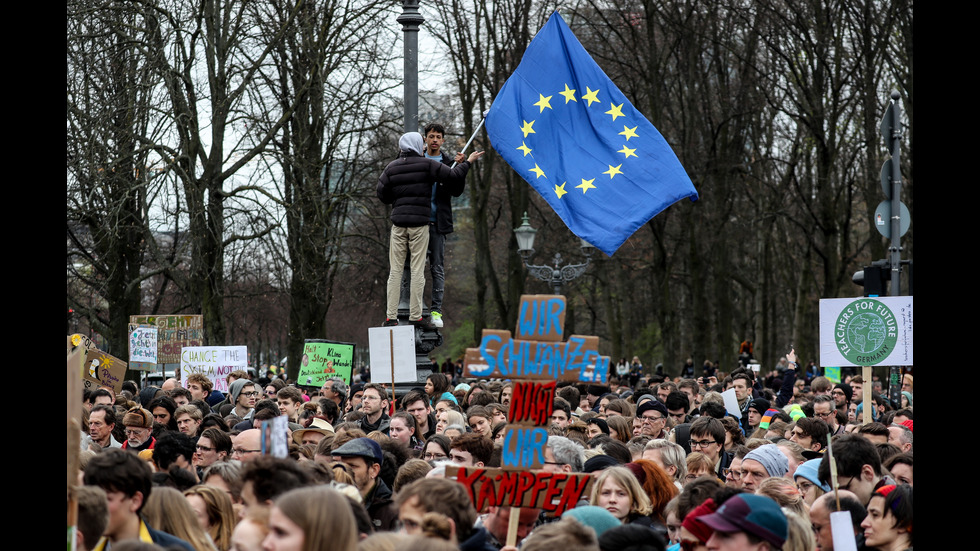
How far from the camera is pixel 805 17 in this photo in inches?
1105

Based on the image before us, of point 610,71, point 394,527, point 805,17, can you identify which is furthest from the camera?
point 610,71

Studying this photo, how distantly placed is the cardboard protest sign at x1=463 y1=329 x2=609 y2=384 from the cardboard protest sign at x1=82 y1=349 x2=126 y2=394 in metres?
9.16

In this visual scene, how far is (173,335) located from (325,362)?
413 cm

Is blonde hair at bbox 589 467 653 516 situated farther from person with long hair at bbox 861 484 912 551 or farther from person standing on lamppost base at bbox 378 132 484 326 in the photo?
person standing on lamppost base at bbox 378 132 484 326

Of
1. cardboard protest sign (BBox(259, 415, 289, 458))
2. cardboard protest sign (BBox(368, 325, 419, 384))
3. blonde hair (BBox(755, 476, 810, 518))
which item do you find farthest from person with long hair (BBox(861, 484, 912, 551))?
cardboard protest sign (BBox(368, 325, 419, 384))

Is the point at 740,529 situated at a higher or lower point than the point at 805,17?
lower

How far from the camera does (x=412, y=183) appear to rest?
1238cm

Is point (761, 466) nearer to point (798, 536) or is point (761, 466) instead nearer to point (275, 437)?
point (798, 536)

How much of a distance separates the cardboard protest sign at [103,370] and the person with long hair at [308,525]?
33.7 ft

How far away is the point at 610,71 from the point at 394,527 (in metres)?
26.6

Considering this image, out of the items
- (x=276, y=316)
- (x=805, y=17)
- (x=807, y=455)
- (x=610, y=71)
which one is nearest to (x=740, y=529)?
(x=807, y=455)

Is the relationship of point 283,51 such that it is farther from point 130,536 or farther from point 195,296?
point 130,536

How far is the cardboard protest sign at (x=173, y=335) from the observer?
17.6 metres

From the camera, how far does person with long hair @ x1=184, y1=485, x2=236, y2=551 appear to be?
18.1ft
